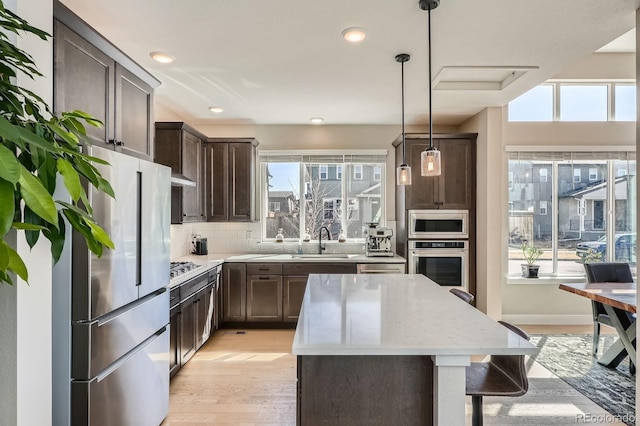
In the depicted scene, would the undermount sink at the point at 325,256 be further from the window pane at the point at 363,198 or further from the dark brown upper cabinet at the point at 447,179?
the dark brown upper cabinet at the point at 447,179

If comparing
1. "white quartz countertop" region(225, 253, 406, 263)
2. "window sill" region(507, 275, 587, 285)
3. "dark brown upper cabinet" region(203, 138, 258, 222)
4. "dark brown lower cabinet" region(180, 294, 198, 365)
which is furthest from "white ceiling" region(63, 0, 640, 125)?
"window sill" region(507, 275, 587, 285)

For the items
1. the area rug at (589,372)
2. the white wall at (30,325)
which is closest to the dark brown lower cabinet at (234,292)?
the white wall at (30,325)

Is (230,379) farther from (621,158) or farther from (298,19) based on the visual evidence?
(621,158)

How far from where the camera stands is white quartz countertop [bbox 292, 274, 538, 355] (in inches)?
57.2

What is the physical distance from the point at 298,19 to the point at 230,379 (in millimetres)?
2847

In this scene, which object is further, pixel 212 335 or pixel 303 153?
pixel 303 153

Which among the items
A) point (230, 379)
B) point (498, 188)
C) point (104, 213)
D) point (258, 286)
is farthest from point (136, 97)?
point (498, 188)

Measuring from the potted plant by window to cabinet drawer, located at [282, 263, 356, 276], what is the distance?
2.29m

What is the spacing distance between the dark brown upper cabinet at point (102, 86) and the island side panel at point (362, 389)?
1.72 metres

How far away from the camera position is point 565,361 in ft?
11.4

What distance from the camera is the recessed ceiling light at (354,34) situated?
246cm

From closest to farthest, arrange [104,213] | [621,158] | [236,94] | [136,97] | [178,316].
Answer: [104,213]
[136,97]
[178,316]
[236,94]
[621,158]

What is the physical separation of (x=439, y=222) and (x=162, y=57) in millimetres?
3491

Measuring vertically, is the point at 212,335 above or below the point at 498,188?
below
